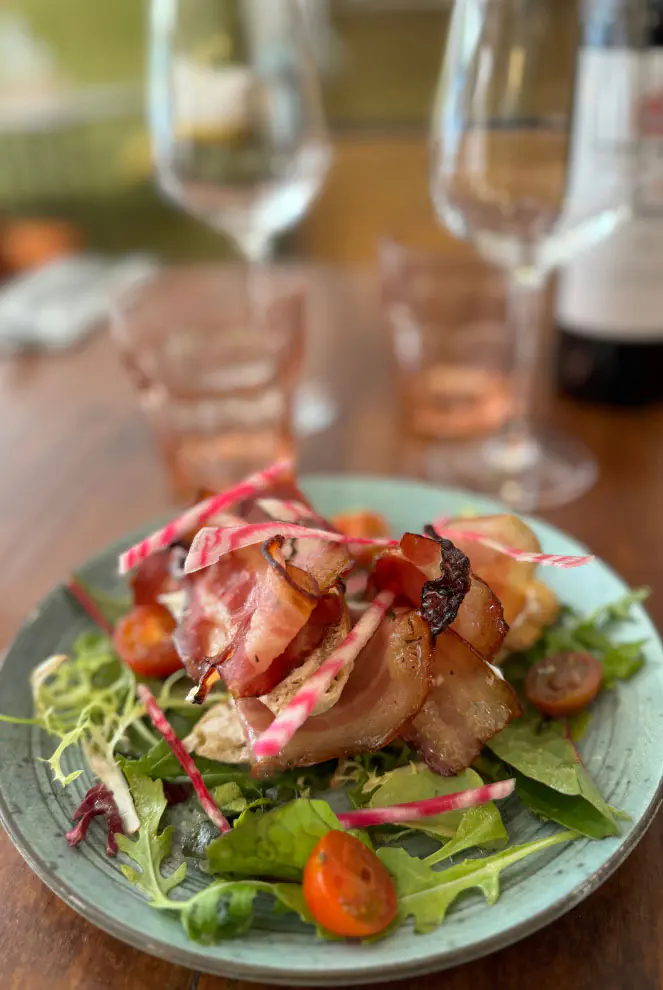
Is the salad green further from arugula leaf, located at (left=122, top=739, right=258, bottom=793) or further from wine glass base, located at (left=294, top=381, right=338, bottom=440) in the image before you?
wine glass base, located at (left=294, top=381, right=338, bottom=440)

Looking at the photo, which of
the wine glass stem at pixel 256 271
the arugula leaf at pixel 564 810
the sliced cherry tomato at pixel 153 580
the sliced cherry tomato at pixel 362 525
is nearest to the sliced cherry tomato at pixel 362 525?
the sliced cherry tomato at pixel 362 525

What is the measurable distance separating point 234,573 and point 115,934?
0.68ft

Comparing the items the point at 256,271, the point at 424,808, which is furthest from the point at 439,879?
the point at 256,271

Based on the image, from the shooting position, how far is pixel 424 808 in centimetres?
47

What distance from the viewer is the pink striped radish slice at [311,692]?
0.44 metres

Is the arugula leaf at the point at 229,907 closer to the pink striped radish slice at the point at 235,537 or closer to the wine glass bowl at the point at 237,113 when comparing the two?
the pink striped radish slice at the point at 235,537

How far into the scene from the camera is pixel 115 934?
398mm

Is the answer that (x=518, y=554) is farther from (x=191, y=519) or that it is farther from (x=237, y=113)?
(x=237, y=113)

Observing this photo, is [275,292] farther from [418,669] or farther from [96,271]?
[96,271]

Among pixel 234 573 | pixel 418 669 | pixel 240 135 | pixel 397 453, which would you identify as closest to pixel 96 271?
pixel 240 135

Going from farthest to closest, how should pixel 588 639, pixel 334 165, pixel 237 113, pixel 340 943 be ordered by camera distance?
1. pixel 334 165
2. pixel 237 113
3. pixel 588 639
4. pixel 340 943

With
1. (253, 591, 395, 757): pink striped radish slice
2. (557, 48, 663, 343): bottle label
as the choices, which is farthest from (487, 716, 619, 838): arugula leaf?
(557, 48, 663, 343): bottle label

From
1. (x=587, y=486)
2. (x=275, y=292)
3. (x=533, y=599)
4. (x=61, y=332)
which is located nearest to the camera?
(x=533, y=599)

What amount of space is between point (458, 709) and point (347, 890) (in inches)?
4.9
